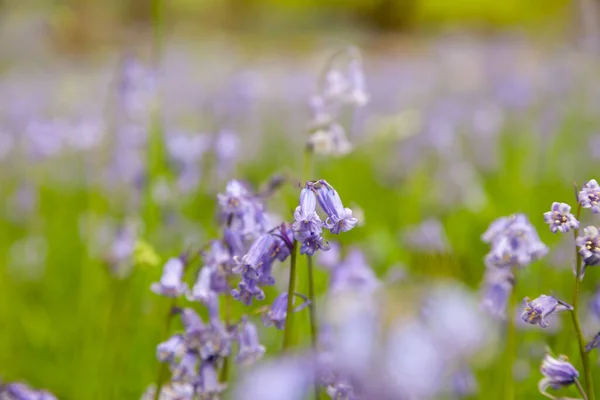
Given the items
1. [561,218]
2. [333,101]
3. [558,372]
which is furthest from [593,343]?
[333,101]

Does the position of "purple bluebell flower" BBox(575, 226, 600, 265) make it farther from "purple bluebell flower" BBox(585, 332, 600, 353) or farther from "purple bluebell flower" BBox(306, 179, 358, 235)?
"purple bluebell flower" BBox(306, 179, 358, 235)

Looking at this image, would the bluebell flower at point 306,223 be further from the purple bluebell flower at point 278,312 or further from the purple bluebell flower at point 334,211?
the purple bluebell flower at point 278,312

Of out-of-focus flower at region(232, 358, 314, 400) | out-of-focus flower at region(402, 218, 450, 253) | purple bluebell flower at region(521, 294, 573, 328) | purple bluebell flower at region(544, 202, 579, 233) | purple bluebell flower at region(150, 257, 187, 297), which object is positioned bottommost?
out-of-focus flower at region(232, 358, 314, 400)

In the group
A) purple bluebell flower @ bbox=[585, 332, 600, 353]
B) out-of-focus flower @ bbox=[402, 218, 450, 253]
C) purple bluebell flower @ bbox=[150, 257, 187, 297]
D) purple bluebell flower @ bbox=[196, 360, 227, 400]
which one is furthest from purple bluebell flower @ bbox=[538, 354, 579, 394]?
out-of-focus flower @ bbox=[402, 218, 450, 253]

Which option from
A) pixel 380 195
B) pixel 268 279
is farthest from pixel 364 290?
pixel 380 195

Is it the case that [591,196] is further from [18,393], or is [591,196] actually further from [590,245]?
[18,393]

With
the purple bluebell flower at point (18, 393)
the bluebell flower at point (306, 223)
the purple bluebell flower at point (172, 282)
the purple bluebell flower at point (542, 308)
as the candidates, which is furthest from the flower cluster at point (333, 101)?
the purple bluebell flower at point (18, 393)

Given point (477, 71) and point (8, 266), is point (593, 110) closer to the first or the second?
point (477, 71)
